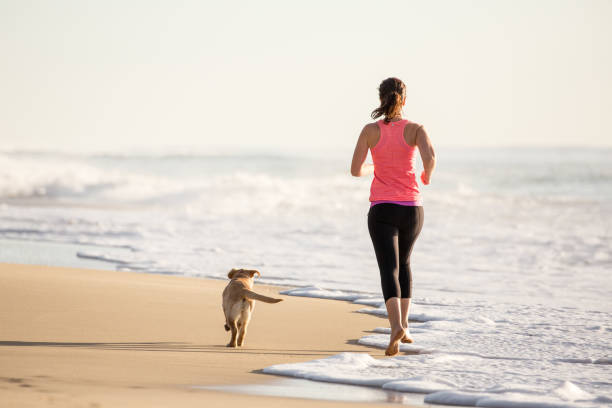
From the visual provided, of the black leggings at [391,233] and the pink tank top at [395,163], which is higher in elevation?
the pink tank top at [395,163]

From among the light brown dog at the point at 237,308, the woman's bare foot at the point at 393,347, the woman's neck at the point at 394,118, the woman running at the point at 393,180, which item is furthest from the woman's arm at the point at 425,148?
the light brown dog at the point at 237,308

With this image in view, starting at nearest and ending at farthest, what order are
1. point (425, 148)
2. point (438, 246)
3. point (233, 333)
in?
point (425, 148) → point (233, 333) → point (438, 246)

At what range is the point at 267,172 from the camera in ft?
100

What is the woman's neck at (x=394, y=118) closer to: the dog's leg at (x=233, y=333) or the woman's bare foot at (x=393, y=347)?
the woman's bare foot at (x=393, y=347)

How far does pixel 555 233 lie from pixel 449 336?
31.9 ft

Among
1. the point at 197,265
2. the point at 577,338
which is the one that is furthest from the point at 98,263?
the point at 577,338

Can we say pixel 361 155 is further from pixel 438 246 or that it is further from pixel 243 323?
pixel 438 246

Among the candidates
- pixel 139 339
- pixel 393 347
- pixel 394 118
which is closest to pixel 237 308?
pixel 139 339

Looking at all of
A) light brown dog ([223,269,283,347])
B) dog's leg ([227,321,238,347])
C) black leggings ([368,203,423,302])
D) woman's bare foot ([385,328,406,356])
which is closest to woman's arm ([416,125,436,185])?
black leggings ([368,203,423,302])

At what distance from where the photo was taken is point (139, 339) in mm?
4570

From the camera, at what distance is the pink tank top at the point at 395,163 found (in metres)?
4.25

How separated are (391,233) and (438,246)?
7.51m

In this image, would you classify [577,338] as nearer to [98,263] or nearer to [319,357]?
[319,357]

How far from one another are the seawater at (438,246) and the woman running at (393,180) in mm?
442
